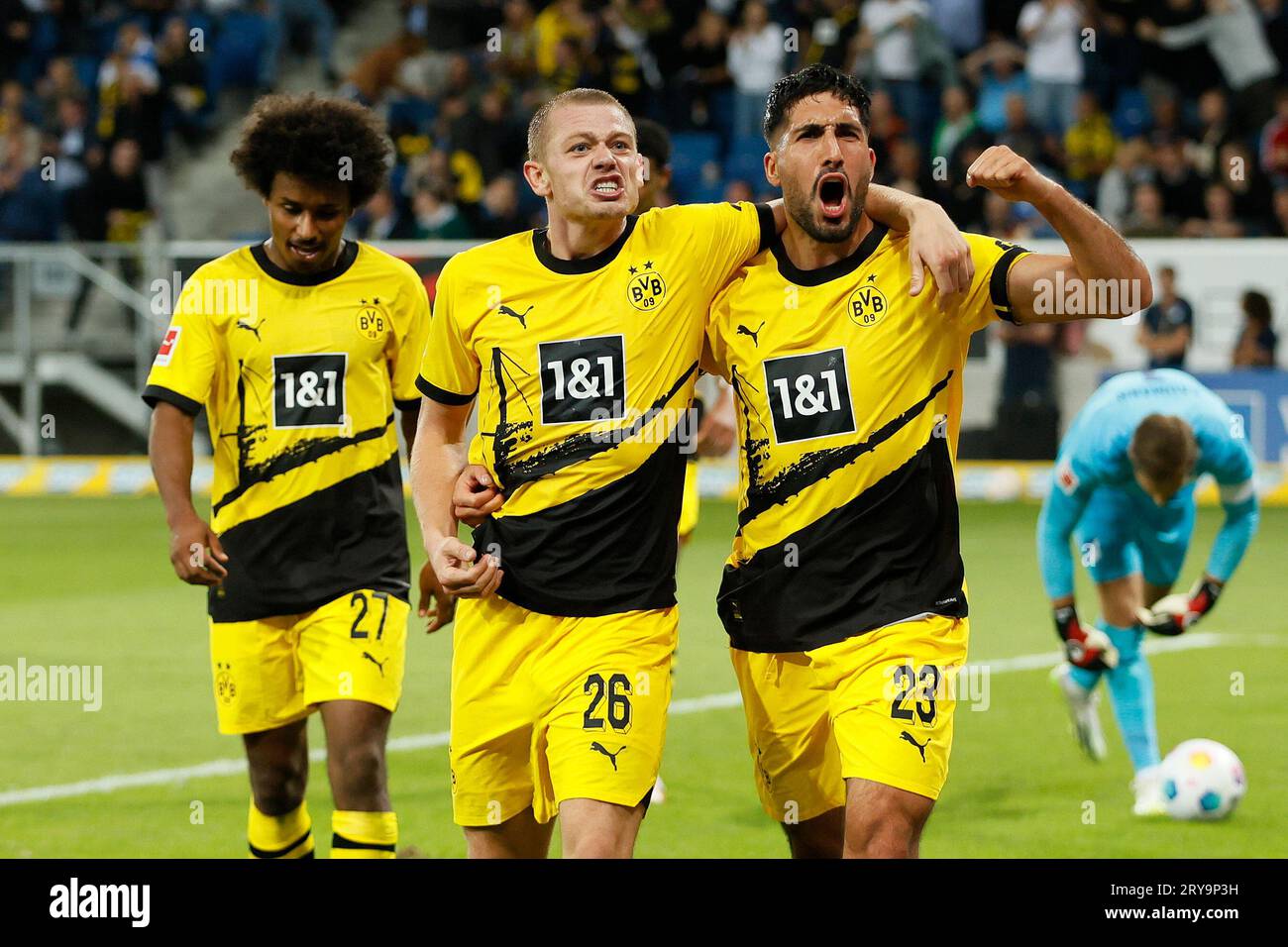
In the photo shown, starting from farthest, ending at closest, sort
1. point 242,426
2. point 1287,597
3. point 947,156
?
point 947,156 < point 1287,597 < point 242,426

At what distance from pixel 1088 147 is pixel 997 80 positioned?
117cm

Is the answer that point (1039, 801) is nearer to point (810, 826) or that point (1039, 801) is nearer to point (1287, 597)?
point (810, 826)

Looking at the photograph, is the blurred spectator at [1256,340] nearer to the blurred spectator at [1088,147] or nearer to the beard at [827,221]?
the blurred spectator at [1088,147]

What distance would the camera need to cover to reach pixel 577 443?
16.3 ft

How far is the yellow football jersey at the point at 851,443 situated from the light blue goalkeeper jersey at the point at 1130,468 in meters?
2.86

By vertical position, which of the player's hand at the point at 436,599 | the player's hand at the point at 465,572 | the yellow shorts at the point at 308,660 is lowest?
the yellow shorts at the point at 308,660

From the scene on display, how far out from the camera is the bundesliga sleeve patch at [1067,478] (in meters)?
7.85

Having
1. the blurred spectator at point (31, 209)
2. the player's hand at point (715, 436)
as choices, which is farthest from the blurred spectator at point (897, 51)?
the player's hand at point (715, 436)

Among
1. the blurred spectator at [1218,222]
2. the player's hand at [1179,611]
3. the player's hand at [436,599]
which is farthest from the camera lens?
the blurred spectator at [1218,222]

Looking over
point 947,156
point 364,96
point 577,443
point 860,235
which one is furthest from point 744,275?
point 364,96

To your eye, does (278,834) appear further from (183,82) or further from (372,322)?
(183,82)

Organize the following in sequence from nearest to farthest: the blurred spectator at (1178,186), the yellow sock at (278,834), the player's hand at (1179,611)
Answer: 1. the yellow sock at (278,834)
2. the player's hand at (1179,611)
3. the blurred spectator at (1178,186)

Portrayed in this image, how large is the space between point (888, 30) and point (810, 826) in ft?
51.8

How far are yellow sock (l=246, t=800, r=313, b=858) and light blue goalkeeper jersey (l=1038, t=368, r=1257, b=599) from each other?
3.22 meters
